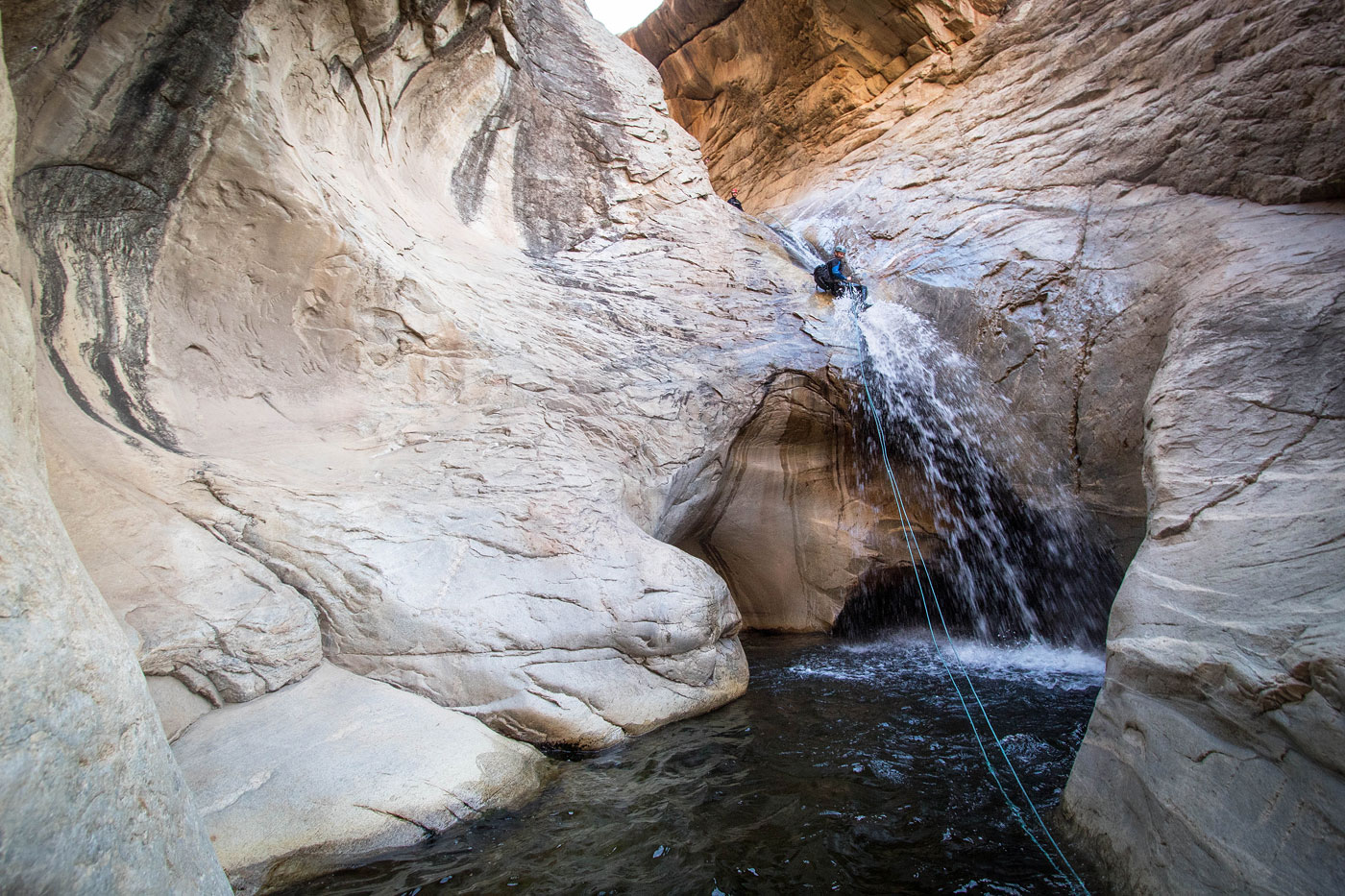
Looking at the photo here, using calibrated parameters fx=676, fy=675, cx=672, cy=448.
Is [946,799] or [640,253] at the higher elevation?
[640,253]

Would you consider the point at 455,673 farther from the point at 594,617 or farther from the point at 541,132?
the point at 541,132

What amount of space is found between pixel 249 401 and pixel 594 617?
2.91m

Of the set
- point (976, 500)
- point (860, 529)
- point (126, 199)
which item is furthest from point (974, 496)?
point (126, 199)

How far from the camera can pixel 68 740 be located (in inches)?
59.1

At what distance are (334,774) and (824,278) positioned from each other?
6822 mm

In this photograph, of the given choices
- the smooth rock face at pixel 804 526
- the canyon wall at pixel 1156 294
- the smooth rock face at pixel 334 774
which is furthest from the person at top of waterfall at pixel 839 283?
the smooth rock face at pixel 334 774

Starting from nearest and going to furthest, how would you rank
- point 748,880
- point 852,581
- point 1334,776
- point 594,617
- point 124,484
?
1. point 1334,776
2. point 748,880
3. point 124,484
4. point 594,617
5. point 852,581

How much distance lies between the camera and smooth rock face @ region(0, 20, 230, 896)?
4.44 feet

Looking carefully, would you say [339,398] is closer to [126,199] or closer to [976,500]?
[126,199]

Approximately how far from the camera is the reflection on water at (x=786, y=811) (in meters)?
2.70

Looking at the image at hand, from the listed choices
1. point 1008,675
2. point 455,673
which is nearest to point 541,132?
point 455,673

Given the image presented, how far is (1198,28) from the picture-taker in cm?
691

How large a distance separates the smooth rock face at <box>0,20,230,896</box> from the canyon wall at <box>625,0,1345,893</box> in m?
2.96

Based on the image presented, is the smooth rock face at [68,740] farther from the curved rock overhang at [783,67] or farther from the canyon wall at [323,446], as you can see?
the curved rock overhang at [783,67]
